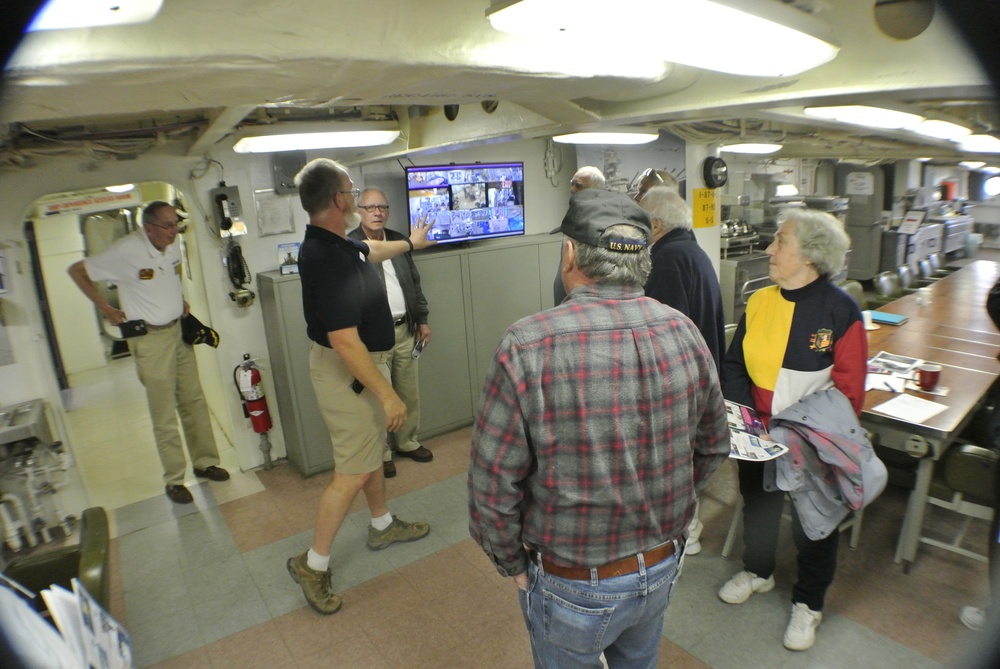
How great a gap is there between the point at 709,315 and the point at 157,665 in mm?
2835

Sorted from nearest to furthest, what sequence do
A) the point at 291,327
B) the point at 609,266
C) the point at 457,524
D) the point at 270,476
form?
the point at 609,266
the point at 457,524
the point at 291,327
the point at 270,476

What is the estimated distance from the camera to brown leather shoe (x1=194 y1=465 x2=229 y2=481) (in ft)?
13.0

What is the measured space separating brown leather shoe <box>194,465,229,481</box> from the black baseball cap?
11.7 ft

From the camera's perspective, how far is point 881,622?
Result: 243cm

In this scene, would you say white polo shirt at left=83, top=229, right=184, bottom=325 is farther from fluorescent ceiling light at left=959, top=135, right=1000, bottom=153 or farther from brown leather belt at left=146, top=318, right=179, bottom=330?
fluorescent ceiling light at left=959, top=135, right=1000, bottom=153

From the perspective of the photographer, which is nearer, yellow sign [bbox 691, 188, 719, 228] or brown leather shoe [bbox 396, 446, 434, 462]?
brown leather shoe [bbox 396, 446, 434, 462]

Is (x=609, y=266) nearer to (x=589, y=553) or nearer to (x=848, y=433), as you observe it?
(x=589, y=553)

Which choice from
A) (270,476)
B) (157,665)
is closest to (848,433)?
(157,665)

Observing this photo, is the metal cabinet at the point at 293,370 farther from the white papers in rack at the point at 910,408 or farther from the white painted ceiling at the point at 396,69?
the white papers in rack at the point at 910,408

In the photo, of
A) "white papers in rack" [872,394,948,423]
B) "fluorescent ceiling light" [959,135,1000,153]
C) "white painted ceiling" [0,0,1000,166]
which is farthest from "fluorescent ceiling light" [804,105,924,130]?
"fluorescent ceiling light" [959,135,1000,153]

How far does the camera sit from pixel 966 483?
251 centimetres

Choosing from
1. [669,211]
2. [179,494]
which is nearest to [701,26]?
[669,211]

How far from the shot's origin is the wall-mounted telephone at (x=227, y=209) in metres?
3.58

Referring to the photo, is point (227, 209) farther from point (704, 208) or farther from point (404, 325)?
point (704, 208)
